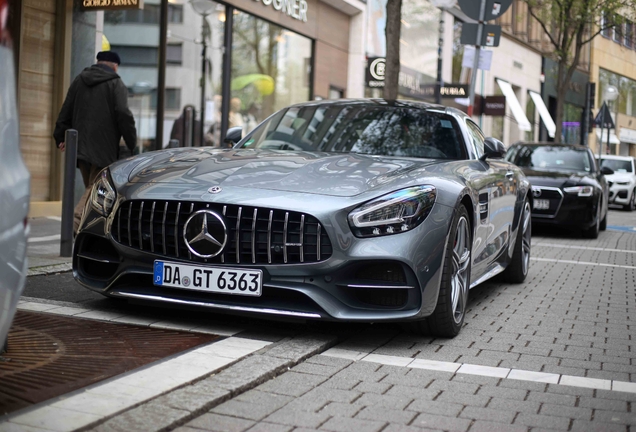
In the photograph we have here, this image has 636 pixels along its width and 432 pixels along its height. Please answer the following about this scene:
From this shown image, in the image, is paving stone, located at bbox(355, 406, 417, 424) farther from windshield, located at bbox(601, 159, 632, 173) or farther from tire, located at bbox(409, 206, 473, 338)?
windshield, located at bbox(601, 159, 632, 173)

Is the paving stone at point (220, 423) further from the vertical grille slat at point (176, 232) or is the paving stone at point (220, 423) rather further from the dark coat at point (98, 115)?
the dark coat at point (98, 115)

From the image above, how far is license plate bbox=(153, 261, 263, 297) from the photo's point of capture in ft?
15.6

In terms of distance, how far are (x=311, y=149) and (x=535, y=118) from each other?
39.8 m

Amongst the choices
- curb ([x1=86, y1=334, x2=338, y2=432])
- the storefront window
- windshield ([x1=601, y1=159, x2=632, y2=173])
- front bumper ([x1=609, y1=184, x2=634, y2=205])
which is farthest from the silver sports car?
windshield ([x1=601, y1=159, x2=632, y2=173])

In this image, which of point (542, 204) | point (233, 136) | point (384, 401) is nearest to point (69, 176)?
point (233, 136)

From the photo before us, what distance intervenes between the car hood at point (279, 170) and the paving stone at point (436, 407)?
4.39 feet

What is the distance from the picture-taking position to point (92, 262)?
531 centimetres

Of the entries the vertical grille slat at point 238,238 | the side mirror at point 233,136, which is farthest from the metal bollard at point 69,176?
the vertical grille slat at point 238,238

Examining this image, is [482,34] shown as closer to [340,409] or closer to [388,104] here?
[388,104]

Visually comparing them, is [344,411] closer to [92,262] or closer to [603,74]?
[92,262]

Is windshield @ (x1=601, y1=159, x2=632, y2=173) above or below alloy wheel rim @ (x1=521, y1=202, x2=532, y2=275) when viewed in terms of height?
above

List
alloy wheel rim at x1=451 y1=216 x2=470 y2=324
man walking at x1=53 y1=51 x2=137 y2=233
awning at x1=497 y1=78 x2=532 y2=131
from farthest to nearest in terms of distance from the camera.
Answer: awning at x1=497 y1=78 x2=532 y2=131 < man walking at x1=53 y1=51 x2=137 y2=233 < alloy wheel rim at x1=451 y1=216 x2=470 y2=324

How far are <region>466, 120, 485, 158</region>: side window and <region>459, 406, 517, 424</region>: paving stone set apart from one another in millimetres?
3112

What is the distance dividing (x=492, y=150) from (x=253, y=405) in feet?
11.8
